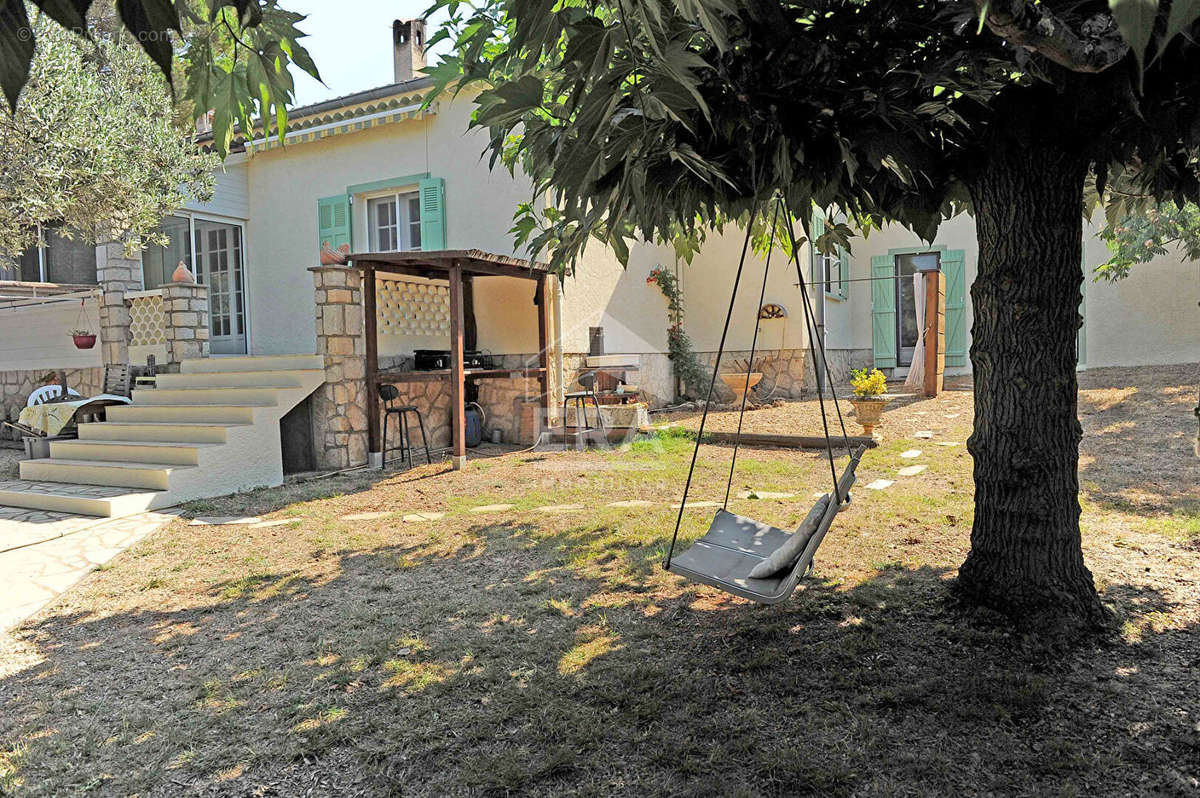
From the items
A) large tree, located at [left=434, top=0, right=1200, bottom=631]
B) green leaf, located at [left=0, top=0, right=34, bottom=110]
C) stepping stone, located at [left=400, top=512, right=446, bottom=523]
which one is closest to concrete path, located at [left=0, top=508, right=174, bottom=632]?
stepping stone, located at [left=400, top=512, right=446, bottom=523]

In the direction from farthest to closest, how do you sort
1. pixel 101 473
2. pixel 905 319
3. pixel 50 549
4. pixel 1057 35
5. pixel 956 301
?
1. pixel 905 319
2. pixel 956 301
3. pixel 101 473
4. pixel 50 549
5. pixel 1057 35

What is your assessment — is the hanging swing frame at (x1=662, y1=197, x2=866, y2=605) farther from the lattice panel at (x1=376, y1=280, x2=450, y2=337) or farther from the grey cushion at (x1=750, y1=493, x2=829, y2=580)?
the lattice panel at (x1=376, y1=280, x2=450, y2=337)

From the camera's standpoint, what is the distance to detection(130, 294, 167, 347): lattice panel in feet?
30.5

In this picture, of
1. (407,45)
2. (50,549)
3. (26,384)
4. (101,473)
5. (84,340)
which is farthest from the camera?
(407,45)

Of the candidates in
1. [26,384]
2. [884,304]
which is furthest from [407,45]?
[884,304]

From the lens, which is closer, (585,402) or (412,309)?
(412,309)

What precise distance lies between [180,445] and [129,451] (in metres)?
0.62

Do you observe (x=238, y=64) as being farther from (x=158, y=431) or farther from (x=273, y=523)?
(x=158, y=431)

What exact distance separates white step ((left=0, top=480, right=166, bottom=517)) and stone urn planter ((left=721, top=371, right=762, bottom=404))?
25.4 ft

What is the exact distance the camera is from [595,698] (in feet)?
9.24

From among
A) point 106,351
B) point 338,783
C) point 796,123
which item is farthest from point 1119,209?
point 106,351

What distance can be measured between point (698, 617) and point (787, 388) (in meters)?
9.69

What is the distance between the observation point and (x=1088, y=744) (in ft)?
7.80

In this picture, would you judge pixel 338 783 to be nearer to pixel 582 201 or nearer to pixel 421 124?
pixel 582 201
